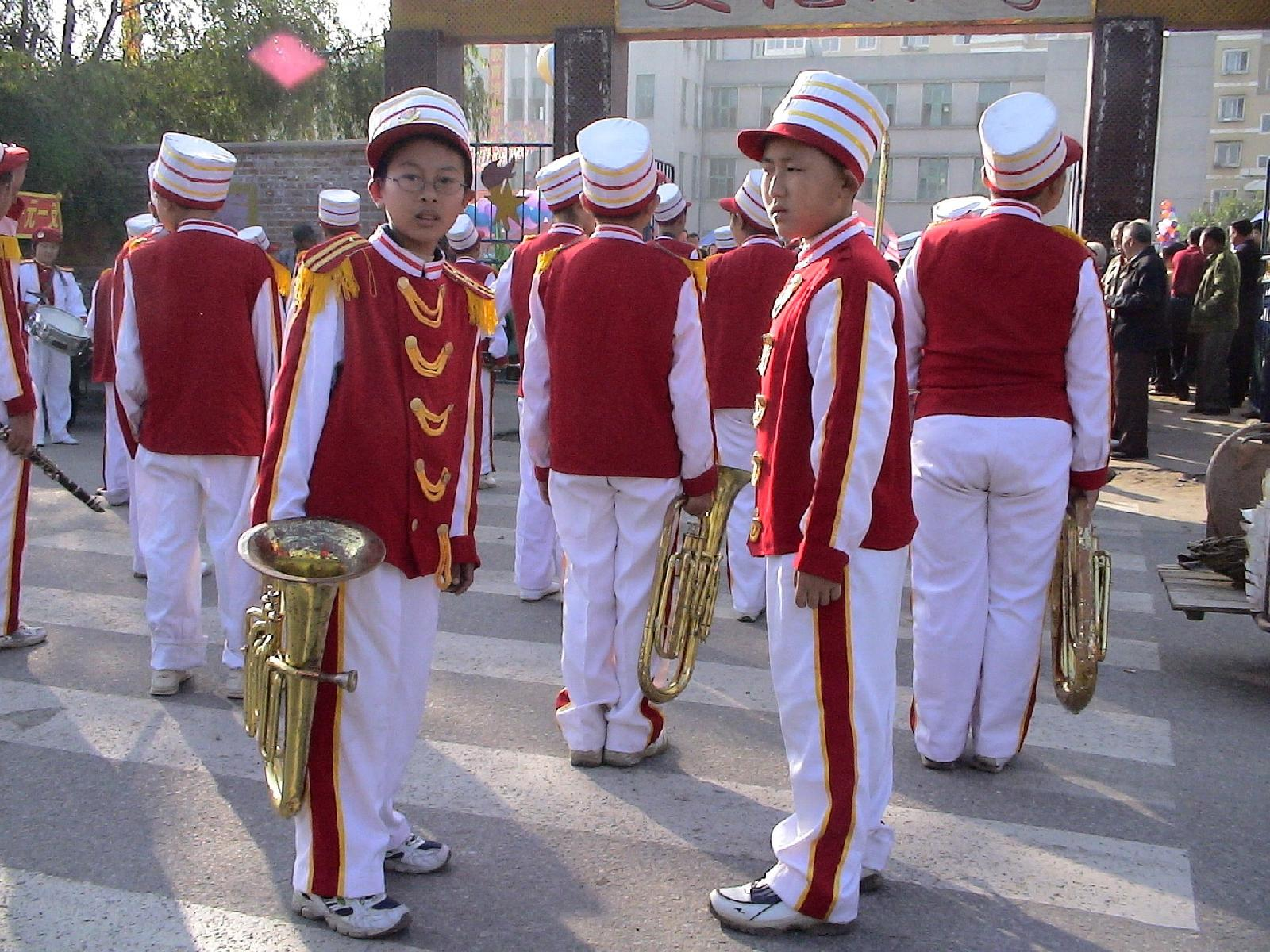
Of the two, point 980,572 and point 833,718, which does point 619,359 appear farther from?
point 833,718

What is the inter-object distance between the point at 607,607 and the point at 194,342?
193 centimetres

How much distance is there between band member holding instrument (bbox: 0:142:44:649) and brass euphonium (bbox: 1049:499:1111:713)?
4182 mm

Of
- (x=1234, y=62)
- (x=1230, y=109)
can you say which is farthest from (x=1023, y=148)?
(x=1234, y=62)

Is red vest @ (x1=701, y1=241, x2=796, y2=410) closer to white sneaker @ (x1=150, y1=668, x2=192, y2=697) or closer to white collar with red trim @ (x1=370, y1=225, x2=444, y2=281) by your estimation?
white sneaker @ (x1=150, y1=668, x2=192, y2=697)

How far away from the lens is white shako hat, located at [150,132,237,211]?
→ 201 inches

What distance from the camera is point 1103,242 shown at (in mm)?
13633

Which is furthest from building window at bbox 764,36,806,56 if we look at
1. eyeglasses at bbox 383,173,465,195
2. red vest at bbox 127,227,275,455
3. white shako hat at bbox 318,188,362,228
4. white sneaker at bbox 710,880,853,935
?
white sneaker at bbox 710,880,853,935

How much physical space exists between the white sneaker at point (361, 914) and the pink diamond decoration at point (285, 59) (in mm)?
24594

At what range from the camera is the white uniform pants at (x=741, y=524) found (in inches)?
255

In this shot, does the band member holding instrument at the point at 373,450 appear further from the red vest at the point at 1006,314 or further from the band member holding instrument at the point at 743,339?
the band member holding instrument at the point at 743,339

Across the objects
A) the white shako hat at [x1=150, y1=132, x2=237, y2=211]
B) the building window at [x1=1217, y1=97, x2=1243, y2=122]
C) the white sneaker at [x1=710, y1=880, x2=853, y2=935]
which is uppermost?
the building window at [x1=1217, y1=97, x2=1243, y2=122]

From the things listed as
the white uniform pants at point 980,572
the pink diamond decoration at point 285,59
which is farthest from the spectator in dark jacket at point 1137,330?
the pink diamond decoration at point 285,59

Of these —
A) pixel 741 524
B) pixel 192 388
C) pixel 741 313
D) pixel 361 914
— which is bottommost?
pixel 361 914

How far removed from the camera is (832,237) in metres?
3.31
